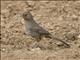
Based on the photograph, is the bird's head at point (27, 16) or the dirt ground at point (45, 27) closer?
the dirt ground at point (45, 27)

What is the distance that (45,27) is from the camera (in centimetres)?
1313

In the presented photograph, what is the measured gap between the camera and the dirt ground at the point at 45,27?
36.2ft

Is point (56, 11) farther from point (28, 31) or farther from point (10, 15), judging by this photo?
point (28, 31)

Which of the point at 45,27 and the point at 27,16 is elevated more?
the point at 27,16

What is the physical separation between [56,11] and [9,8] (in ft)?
4.92

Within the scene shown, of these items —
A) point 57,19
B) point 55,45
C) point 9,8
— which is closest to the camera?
point 55,45

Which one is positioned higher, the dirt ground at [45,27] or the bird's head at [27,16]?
the bird's head at [27,16]

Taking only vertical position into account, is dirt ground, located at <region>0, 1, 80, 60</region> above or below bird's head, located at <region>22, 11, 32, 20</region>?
below

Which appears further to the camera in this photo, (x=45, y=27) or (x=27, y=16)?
(x=45, y=27)

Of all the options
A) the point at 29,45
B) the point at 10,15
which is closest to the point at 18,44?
the point at 29,45

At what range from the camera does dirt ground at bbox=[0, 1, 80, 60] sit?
11023 mm

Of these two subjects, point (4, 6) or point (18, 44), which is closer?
point (18, 44)

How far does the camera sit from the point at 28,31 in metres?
11.9

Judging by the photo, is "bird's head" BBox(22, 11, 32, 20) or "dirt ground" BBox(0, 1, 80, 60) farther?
"bird's head" BBox(22, 11, 32, 20)
